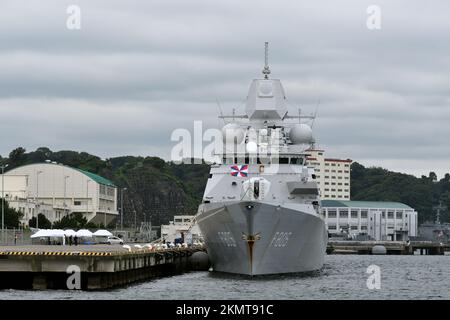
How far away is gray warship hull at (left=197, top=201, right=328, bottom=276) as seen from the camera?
65.8 m

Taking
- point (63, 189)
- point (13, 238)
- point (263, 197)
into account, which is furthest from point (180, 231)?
point (263, 197)

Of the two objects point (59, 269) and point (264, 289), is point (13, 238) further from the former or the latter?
point (264, 289)

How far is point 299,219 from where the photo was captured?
2672 inches

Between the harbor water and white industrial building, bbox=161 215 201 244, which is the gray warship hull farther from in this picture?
white industrial building, bbox=161 215 201 244

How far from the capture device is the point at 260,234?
216 feet

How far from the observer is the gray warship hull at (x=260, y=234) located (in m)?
65.8

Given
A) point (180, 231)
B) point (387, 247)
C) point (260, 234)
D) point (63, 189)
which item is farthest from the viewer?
point (387, 247)

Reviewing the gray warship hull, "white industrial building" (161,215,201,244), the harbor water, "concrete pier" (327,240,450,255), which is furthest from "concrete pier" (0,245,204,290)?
"concrete pier" (327,240,450,255)

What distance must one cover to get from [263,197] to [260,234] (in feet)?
10.9
